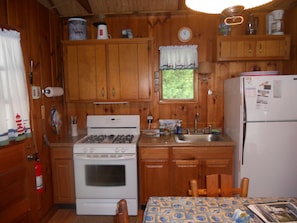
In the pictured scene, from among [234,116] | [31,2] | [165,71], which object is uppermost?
[31,2]

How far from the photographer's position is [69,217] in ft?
8.46

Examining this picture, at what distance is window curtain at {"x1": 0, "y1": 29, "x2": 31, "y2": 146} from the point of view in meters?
1.78

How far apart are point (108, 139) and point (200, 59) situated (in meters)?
1.60

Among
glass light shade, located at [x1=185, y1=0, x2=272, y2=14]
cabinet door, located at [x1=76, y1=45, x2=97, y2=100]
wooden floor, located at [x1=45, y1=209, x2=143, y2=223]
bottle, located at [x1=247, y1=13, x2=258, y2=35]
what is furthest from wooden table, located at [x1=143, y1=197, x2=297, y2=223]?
bottle, located at [x1=247, y1=13, x2=258, y2=35]

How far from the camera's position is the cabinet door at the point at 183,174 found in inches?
100

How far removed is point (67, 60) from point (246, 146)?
2.35 metres

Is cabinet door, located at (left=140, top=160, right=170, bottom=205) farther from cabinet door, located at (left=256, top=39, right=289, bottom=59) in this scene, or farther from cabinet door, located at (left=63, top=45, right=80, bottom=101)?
cabinet door, located at (left=256, top=39, right=289, bottom=59)

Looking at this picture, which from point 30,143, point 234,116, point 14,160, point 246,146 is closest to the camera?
point 14,160

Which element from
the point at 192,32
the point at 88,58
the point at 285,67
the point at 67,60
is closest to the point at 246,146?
the point at 285,67

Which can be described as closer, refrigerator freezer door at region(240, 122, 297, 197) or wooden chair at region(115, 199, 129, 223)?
wooden chair at region(115, 199, 129, 223)

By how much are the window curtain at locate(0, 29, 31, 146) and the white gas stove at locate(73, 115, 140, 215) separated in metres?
0.71

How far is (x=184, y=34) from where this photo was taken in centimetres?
295

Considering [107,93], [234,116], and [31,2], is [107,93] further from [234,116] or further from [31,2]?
[234,116]

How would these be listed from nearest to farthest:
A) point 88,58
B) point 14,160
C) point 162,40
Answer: point 14,160
point 88,58
point 162,40
